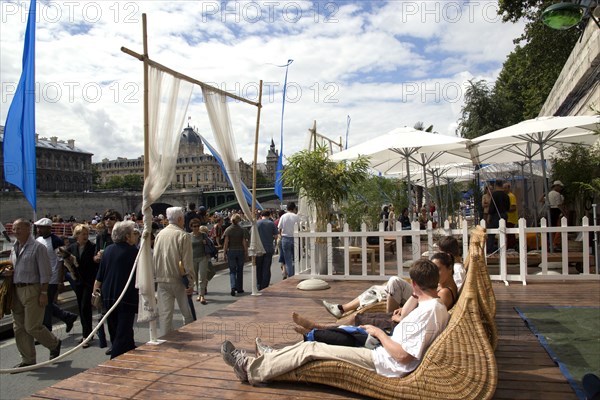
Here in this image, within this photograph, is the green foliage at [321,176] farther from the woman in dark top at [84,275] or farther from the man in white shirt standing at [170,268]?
the woman in dark top at [84,275]

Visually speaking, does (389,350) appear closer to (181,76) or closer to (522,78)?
(181,76)

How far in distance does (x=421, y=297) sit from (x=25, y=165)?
15.9ft

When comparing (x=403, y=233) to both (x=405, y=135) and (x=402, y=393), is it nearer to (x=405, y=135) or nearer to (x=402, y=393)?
(x=405, y=135)

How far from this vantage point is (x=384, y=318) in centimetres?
439

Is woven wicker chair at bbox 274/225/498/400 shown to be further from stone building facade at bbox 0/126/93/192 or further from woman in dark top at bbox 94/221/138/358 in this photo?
stone building facade at bbox 0/126/93/192

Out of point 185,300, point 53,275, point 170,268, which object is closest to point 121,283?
point 170,268

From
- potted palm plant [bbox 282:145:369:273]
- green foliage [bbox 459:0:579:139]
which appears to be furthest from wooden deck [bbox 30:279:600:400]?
green foliage [bbox 459:0:579:139]

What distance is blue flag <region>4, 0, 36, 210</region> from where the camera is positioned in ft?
18.3

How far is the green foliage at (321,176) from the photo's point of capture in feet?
27.7

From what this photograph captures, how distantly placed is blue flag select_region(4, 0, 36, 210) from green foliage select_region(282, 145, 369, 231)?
14.0 feet

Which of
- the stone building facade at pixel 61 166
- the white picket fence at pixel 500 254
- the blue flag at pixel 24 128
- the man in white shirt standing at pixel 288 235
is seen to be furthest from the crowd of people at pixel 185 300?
the stone building facade at pixel 61 166

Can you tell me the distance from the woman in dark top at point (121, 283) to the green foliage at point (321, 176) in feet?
12.9

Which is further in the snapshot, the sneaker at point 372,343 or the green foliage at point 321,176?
the green foliage at point 321,176

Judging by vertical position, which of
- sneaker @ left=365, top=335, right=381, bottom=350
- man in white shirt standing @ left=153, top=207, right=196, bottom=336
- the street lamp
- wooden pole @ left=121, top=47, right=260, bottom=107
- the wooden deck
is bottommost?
the wooden deck
